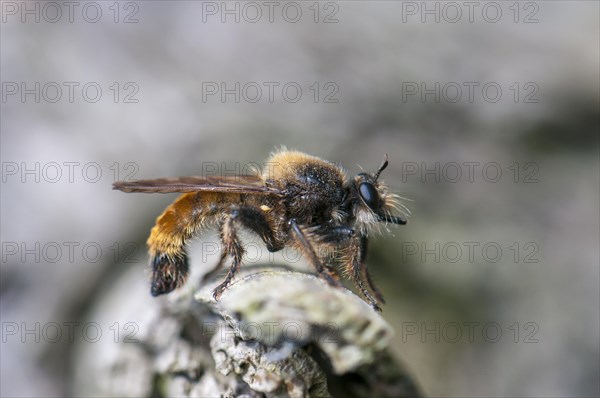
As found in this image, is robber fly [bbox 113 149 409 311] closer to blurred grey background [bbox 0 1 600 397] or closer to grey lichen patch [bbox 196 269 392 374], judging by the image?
blurred grey background [bbox 0 1 600 397]

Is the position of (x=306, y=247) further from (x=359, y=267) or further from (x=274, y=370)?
(x=274, y=370)

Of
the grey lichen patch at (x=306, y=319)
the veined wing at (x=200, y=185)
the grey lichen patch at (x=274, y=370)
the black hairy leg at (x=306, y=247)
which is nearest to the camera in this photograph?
the grey lichen patch at (x=306, y=319)

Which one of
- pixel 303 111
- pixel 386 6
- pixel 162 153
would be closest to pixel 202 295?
pixel 162 153

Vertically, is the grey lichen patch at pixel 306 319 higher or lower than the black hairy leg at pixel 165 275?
higher

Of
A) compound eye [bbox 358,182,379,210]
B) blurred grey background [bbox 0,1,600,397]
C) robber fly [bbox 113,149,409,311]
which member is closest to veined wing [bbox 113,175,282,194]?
robber fly [bbox 113,149,409,311]

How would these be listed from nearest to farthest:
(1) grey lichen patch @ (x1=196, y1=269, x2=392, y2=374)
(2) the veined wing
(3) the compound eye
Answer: (1) grey lichen patch @ (x1=196, y1=269, x2=392, y2=374) → (2) the veined wing → (3) the compound eye

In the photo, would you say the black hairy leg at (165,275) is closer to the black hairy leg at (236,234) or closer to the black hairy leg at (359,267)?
the black hairy leg at (236,234)

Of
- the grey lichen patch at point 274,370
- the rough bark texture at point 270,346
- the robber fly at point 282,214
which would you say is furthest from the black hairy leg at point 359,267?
the grey lichen patch at point 274,370
